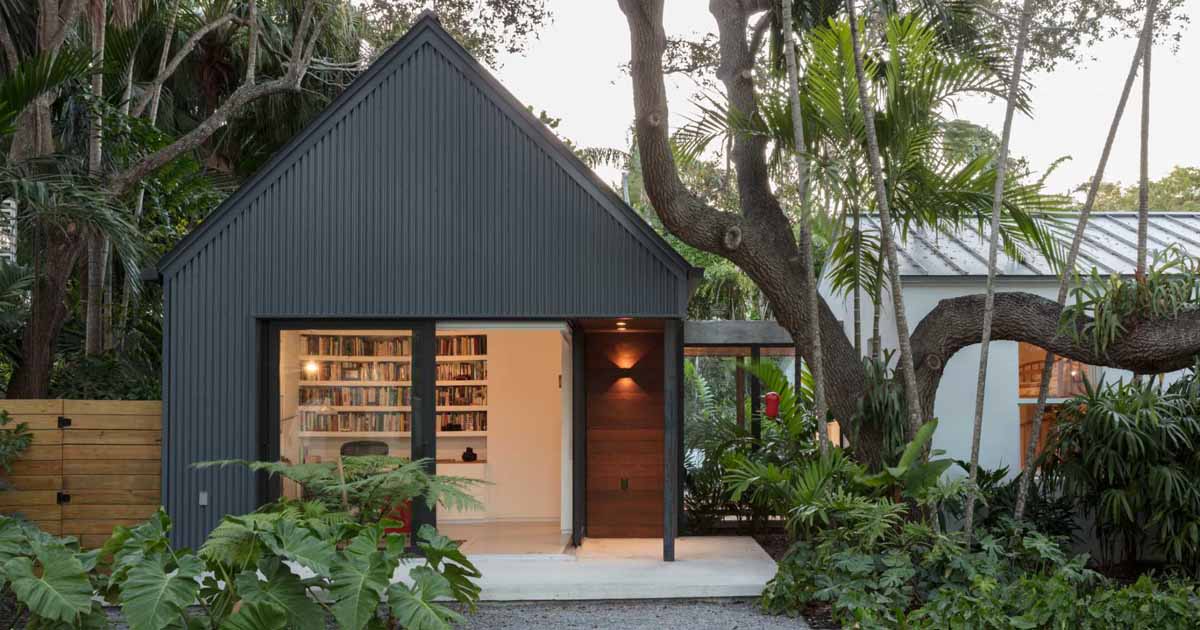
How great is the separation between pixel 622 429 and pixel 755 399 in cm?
129

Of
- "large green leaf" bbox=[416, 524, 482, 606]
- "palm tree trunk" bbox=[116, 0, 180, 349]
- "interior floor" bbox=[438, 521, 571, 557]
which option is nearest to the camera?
"large green leaf" bbox=[416, 524, 482, 606]

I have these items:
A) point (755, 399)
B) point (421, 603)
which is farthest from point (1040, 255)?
point (421, 603)

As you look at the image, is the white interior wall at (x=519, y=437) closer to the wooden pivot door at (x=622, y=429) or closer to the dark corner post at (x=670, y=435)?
the wooden pivot door at (x=622, y=429)

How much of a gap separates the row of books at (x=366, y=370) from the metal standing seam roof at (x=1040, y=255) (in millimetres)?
4330

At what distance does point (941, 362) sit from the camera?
8031mm

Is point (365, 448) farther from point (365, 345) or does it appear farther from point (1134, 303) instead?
point (1134, 303)

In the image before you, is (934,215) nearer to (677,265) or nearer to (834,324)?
(834,324)

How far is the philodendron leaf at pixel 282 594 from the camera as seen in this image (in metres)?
5.34

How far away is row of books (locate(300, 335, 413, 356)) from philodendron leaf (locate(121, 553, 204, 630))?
2861mm

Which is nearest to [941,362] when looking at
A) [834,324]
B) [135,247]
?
[834,324]

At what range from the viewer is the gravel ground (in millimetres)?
6473

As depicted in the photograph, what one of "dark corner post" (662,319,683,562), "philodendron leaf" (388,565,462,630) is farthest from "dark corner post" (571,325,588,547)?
"philodendron leaf" (388,565,462,630)

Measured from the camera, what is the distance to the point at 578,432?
941 centimetres

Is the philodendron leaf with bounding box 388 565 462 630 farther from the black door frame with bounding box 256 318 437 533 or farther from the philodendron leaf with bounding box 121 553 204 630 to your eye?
the black door frame with bounding box 256 318 437 533
